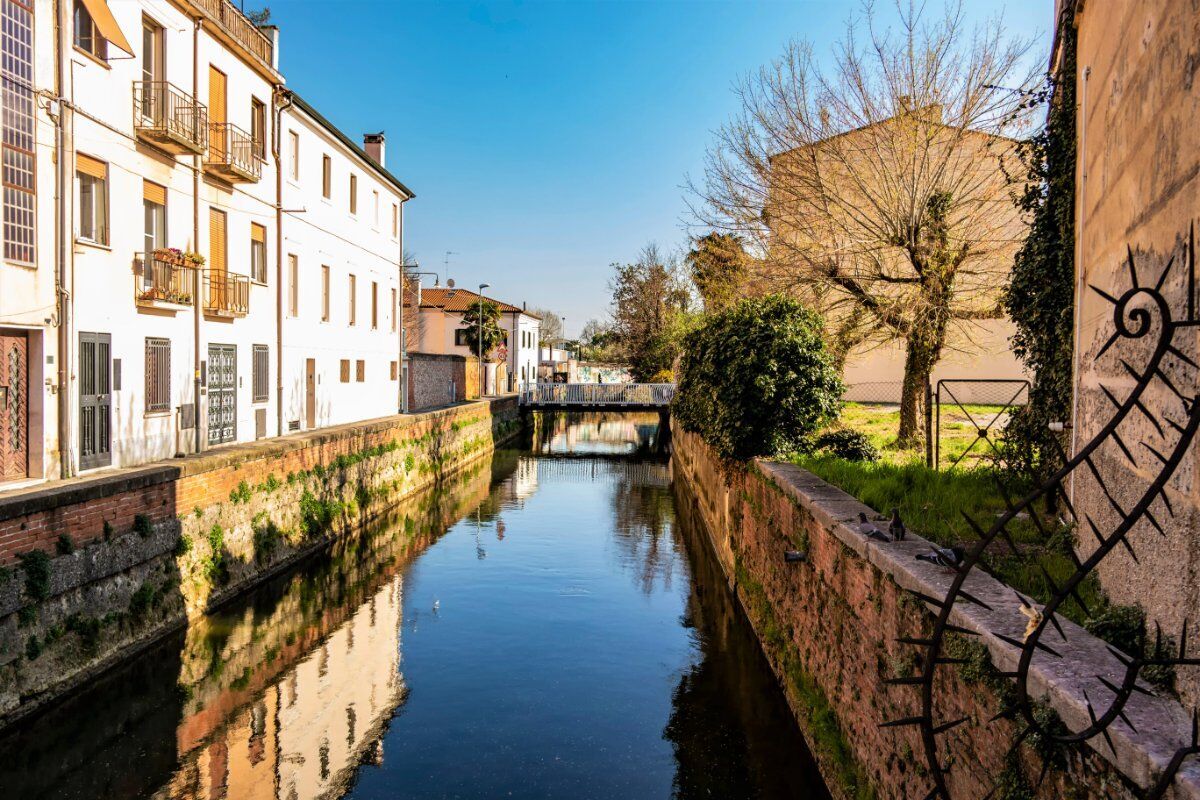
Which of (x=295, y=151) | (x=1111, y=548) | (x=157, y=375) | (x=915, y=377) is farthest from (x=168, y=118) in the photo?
(x=1111, y=548)

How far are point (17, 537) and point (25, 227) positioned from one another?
456cm

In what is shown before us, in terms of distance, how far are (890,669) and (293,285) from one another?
16.1m

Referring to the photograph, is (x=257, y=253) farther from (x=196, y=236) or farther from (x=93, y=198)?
(x=93, y=198)

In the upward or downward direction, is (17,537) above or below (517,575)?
above

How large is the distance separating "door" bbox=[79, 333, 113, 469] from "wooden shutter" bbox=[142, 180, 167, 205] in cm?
235

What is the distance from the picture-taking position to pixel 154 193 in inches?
471

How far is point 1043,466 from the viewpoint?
7.28m

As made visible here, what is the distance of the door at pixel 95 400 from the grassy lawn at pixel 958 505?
9.45 m

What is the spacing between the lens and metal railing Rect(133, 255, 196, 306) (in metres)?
11.5

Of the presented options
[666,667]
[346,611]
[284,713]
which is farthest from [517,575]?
[284,713]

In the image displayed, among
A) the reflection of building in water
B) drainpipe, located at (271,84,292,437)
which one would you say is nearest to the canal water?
the reflection of building in water

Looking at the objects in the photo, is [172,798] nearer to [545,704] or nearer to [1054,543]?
[545,704]

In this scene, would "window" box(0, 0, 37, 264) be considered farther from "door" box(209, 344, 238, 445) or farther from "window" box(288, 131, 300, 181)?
"window" box(288, 131, 300, 181)

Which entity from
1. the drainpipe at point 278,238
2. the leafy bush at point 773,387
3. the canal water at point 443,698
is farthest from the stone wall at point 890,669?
the drainpipe at point 278,238
